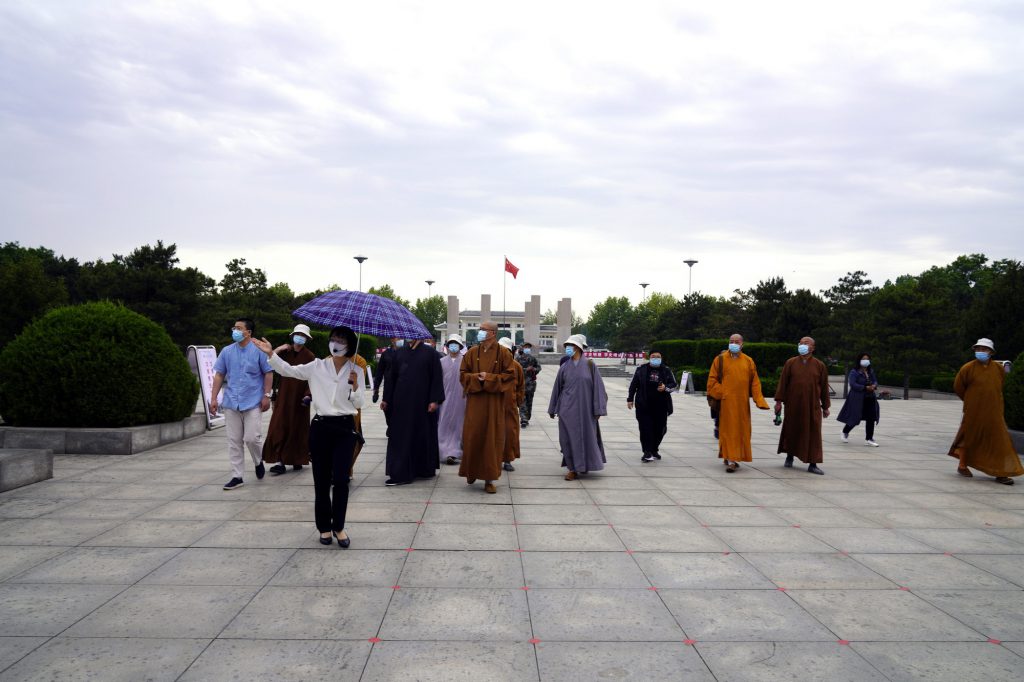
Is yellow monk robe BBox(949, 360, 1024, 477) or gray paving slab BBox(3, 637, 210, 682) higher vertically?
yellow monk robe BBox(949, 360, 1024, 477)

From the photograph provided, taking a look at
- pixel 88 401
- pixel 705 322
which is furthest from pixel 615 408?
pixel 705 322

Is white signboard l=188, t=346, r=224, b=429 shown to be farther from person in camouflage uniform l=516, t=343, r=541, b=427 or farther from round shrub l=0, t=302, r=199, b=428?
person in camouflage uniform l=516, t=343, r=541, b=427

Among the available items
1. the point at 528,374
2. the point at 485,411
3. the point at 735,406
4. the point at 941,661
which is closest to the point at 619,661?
the point at 941,661

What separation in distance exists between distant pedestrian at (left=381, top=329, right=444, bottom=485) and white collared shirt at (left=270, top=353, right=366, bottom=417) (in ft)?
7.84

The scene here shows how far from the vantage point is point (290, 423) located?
8172mm

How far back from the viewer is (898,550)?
550 centimetres

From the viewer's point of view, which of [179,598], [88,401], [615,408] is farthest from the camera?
[615,408]

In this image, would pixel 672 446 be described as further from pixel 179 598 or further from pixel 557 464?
pixel 179 598

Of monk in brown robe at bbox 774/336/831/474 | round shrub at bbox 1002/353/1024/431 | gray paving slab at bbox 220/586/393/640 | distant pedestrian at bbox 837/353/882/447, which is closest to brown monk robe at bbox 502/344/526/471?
monk in brown robe at bbox 774/336/831/474

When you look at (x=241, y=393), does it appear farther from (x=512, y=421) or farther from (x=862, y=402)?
(x=862, y=402)

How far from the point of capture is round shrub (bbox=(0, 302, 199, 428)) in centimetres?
905

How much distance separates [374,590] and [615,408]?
15114mm

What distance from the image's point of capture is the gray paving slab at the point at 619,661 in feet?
10.8

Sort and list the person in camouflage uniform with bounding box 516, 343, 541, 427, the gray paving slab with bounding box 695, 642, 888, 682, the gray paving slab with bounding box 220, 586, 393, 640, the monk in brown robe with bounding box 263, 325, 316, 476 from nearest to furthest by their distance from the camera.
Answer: the gray paving slab with bounding box 695, 642, 888, 682 < the gray paving slab with bounding box 220, 586, 393, 640 < the monk in brown robe with bounding box 263, 325, 316, 476 < the person in camouflage uniform with bounding box 516, 343, 541, 427
